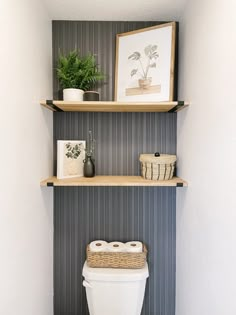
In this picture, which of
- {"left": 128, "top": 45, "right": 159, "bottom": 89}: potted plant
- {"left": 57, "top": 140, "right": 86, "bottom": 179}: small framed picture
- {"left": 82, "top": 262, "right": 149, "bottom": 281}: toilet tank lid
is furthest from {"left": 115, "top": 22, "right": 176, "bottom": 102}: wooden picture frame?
{"left": 82, "top": 262, "right": 149, "bottom": 281}: toilet tank lid

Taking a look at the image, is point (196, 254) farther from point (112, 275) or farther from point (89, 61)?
point (89, 61)

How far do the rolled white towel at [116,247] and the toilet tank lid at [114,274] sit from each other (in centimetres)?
12

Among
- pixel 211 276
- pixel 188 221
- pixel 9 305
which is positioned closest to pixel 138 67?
pixel 188 221

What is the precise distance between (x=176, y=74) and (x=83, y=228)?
1.29 m

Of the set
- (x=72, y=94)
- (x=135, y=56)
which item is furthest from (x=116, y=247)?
(x=135, y=56)

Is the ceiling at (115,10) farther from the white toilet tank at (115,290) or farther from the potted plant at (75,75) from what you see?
the white toilet tank at (115,290)

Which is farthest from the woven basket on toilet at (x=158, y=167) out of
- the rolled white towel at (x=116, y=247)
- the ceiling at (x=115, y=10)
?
the ceiling at (x=115, y=10)

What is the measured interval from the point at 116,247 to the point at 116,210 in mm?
259

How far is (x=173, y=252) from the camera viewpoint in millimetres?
1884

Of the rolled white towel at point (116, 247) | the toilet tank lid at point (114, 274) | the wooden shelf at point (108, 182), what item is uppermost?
the wooden shelf at point (108, 182)

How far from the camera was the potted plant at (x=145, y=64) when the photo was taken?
1711mm

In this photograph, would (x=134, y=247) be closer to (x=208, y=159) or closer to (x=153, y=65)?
(x=208, y=159)

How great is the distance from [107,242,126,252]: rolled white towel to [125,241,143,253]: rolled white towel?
0.03 m

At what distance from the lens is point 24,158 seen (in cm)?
126
